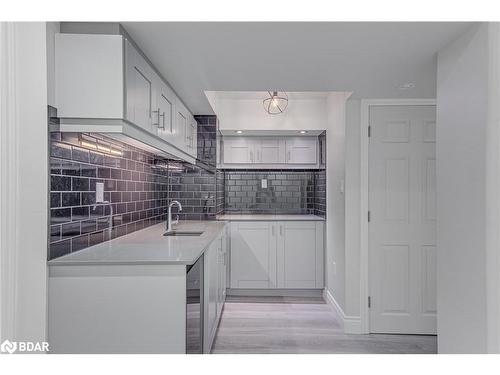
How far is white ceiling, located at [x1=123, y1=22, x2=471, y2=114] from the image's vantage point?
173cm

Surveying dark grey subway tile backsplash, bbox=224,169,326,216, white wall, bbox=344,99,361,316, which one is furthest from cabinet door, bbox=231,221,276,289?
white wall, bbox=344,99,361,316

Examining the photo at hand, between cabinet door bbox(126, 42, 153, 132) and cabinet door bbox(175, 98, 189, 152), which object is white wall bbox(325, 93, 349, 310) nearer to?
cabinet door bbox(175, 98, 189, 152)

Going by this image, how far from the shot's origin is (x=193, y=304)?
2.02 meters

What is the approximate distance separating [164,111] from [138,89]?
1.81 feet

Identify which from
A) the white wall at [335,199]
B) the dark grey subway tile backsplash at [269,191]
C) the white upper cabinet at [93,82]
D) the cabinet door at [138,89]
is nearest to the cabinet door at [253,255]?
the white wall at [335,199]

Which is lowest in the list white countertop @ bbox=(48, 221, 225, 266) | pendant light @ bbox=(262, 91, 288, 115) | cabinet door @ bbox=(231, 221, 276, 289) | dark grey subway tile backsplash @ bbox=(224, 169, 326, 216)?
cabinet door @ bbox=(231, 221, 276, 289)

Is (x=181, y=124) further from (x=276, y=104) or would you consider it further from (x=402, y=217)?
(x=402, y=217)

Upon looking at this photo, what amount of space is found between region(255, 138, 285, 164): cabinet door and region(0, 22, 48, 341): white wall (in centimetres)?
378

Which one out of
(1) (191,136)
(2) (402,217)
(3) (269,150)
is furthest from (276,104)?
(2) (402,217)

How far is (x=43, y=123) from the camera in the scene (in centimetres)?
108

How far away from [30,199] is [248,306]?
3.28m

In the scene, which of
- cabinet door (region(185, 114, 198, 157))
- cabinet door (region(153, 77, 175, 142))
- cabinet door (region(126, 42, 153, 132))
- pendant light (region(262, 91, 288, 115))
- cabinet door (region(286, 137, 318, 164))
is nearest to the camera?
cabinet door (region(126, 42, 153, 132))

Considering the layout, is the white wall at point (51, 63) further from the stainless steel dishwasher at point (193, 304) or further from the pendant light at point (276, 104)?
the pendant light at point (276, 104)
